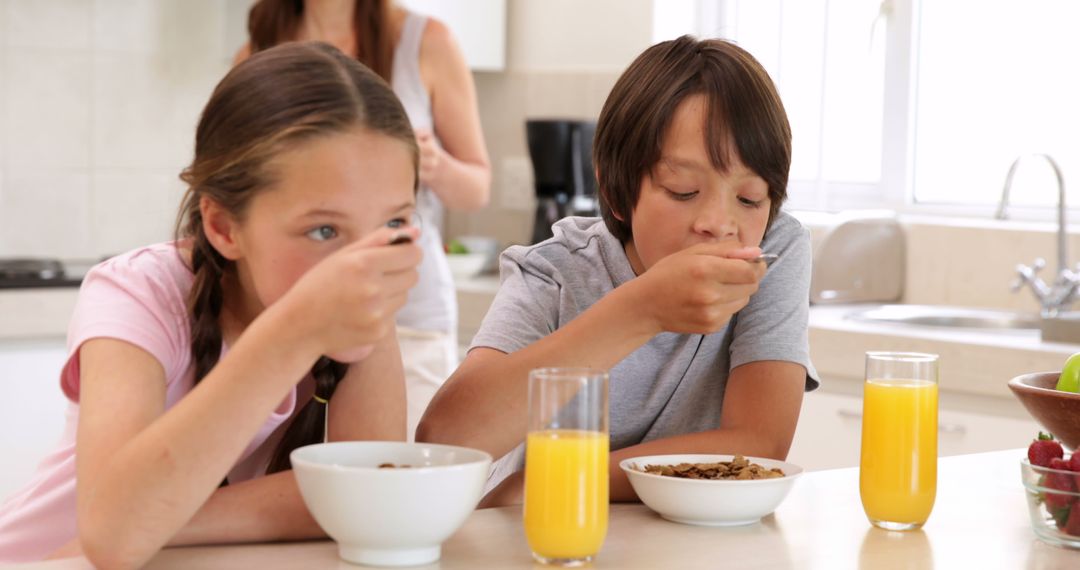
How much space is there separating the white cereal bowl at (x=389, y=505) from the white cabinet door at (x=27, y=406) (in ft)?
6.25

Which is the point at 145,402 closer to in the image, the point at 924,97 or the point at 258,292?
the point at 258,292

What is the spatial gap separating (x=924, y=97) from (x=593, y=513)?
2609 millimetres

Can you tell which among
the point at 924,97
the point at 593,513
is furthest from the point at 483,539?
the point at 924,97

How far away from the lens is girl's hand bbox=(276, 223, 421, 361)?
98 centimetres

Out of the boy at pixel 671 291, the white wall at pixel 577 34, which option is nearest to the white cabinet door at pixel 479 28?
the white wall at pixel 577 34

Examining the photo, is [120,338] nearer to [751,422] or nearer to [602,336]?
[602,336]

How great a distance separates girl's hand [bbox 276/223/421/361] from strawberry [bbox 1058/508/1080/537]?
0.61 metres

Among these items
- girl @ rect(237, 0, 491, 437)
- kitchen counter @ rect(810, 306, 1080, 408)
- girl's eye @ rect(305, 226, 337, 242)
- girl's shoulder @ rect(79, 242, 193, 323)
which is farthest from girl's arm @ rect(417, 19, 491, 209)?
girl's eye @ rect(305, 226, 337, 242)

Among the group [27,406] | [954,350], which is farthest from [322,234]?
[27,406]

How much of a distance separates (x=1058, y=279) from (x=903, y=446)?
1730mm

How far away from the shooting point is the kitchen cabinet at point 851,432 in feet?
7.96

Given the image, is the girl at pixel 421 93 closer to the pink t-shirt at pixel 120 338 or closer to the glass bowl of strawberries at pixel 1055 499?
the pink t-shirt at pixel 120 338

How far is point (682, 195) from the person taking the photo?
56.9 inches

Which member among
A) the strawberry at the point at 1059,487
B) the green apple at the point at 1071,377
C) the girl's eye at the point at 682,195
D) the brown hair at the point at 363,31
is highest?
the brown hair at the point at 363,31
